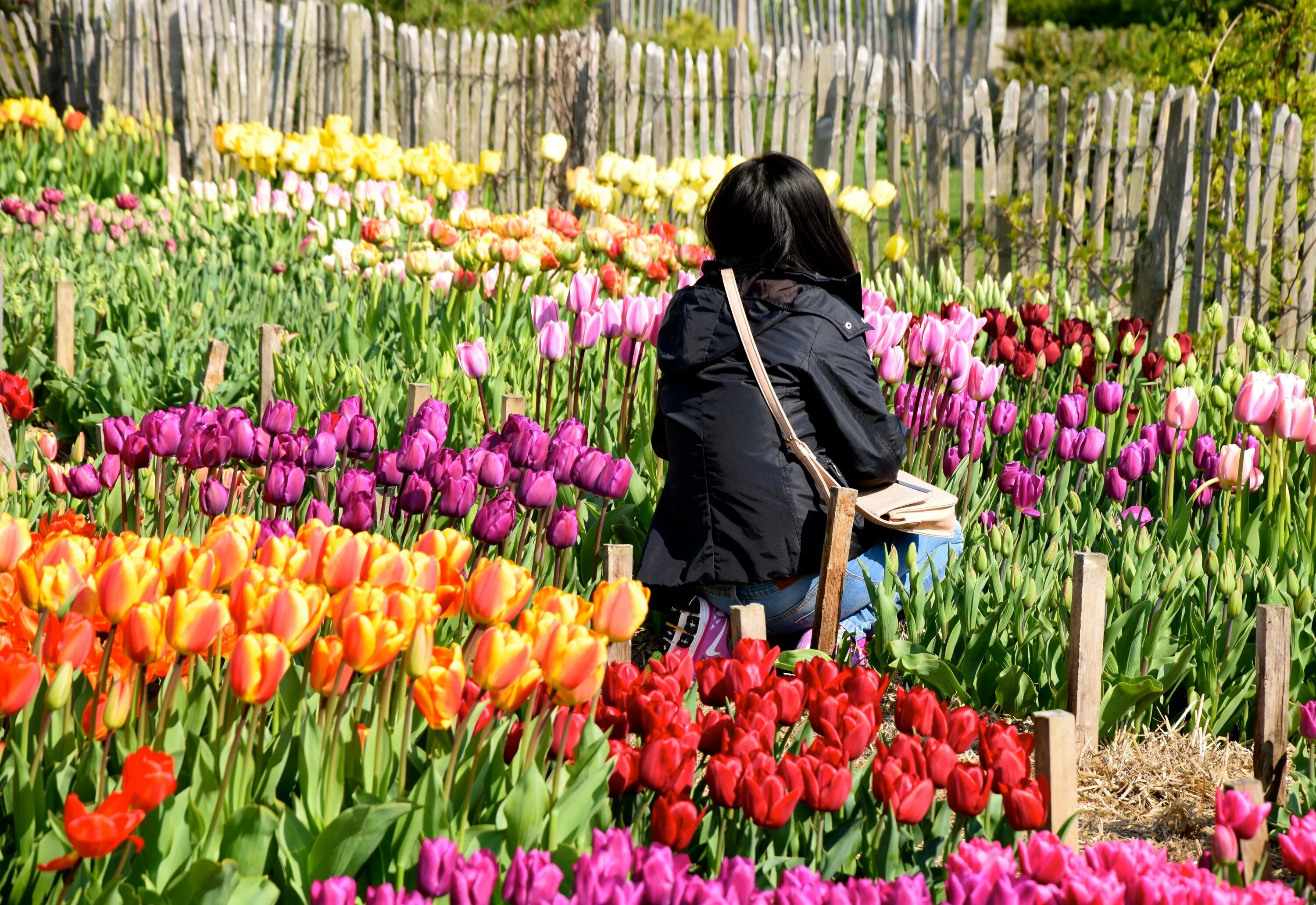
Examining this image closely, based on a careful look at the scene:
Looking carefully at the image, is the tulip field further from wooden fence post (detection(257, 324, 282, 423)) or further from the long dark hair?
the long dark hair

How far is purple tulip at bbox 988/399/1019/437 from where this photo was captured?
10.9 ft

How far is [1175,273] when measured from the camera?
5.99 m

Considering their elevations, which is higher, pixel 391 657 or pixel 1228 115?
pixel 1228 115

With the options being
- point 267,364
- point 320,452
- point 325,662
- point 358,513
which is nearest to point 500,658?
point 325,662

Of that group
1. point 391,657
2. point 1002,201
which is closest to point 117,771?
point 391,657

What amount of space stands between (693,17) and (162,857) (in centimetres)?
1315

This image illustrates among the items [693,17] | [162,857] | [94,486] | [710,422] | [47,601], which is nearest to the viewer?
[162,857]

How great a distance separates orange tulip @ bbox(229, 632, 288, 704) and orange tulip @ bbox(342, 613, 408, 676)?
7 centimetres

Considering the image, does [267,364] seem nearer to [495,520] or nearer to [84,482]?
[84,482]

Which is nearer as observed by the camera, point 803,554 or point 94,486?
point 94,486

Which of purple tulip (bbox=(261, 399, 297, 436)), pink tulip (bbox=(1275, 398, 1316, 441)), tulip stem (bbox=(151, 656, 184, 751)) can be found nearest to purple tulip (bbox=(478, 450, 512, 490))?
purple tulip (bbox=(261, 399, 297, 436))

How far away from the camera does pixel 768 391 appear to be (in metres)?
2.69

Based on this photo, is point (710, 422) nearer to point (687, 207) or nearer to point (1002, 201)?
point (687, 207)

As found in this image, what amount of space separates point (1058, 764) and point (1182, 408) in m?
1.70
